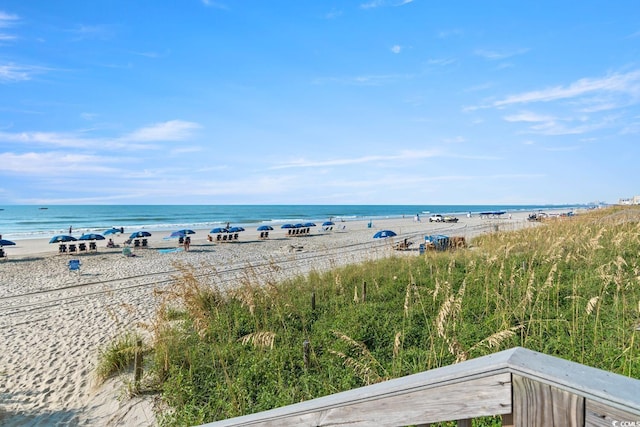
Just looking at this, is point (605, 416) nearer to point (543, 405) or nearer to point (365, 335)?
point (543, 405)

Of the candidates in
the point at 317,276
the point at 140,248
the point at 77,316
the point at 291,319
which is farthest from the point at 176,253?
the point at 291,319

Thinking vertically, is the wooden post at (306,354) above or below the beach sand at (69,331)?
above

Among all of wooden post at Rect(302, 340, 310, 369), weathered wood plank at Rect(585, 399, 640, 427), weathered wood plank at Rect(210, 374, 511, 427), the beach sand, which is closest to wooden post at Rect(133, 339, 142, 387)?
the beach sand

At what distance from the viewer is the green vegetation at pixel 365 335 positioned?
12.9 feet

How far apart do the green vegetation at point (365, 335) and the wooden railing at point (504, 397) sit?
1708 millimetres

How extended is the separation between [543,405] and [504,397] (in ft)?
0.30

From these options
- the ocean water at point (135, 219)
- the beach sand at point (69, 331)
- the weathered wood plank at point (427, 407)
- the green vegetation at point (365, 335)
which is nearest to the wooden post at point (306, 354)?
the green vegetation at point (365, 335)

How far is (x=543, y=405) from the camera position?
33.4 inches

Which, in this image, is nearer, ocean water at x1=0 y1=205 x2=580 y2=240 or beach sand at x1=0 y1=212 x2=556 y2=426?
beach sand at x1=0 y1=212 x2=556 y2=426

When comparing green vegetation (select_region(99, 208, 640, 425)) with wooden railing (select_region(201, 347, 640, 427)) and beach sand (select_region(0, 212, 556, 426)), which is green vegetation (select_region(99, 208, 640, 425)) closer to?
beach sand (select_region(0, 212, 556, 426))

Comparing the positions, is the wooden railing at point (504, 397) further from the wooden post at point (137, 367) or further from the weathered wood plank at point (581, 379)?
the wooden post at point (137, 367)

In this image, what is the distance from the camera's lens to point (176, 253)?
25016mm

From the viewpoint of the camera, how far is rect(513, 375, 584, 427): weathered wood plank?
80cm

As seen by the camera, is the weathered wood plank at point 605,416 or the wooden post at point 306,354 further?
the wooden post at point 306,354
